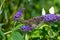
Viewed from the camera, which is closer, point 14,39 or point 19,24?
point 14,39

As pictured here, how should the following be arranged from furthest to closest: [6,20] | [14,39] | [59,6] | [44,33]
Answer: [59,6] → [6,20] → [44,33] → [14,39]

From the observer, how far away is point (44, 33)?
4.58 ft

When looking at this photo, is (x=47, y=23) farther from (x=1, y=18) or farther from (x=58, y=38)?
(x=1, y=18)

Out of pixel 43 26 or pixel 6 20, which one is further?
pixel 6 20

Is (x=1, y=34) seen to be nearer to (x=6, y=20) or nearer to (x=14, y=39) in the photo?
(x=14, y=39)

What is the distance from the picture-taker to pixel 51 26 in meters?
1.41

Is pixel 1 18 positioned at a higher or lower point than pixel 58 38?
higher

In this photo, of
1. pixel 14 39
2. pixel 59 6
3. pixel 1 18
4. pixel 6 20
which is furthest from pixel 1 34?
pixel 59 6

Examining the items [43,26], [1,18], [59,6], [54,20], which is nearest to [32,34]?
[43,26]

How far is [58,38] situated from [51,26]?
2.8 inches

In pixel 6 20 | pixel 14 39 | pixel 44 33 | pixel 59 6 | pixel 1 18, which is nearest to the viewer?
pixel 14 39

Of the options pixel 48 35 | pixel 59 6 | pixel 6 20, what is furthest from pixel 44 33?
pixel 59 6

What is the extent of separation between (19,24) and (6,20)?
295 mm

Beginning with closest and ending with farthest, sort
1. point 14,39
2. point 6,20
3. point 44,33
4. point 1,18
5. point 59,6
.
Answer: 1. point 14,39
2. point 44,33
3. point 6,20
4. point 1,18
5. point 59,6
